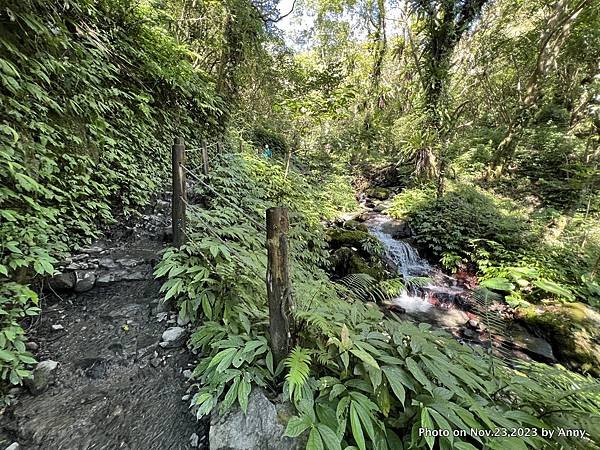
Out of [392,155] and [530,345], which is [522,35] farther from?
[530,345]

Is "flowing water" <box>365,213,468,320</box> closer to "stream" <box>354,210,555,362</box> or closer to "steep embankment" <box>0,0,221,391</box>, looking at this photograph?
"stream" <box>354,210,555,362</box>

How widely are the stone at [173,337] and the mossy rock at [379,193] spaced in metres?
9.89

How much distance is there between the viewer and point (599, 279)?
576cm

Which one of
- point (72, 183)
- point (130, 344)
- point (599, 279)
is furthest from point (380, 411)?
point (599, 279)

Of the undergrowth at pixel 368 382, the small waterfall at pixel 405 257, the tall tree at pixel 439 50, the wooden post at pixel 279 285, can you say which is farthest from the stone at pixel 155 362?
the tall tree at pixel 439 50

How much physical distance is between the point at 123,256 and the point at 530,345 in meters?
6.81

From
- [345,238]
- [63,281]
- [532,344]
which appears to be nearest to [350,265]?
[345,238]

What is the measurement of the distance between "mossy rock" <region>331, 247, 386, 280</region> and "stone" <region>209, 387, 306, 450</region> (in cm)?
461

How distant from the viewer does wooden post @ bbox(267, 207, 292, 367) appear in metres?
1.78

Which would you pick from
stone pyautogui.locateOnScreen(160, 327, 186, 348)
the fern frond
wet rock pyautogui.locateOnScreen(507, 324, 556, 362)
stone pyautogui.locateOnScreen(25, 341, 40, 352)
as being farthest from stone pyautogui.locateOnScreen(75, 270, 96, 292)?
wet rock pyautogui.locateOnScreen(507, 324, 556, 362)

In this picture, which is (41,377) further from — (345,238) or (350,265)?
(345,238)

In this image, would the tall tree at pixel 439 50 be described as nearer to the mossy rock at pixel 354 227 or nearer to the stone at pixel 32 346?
the mossy rock at pixel 354 227

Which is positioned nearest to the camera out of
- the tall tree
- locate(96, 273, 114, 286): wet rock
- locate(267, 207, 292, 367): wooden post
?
locate(267, 207, 292, 367): wooden post

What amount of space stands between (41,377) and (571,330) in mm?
7297
